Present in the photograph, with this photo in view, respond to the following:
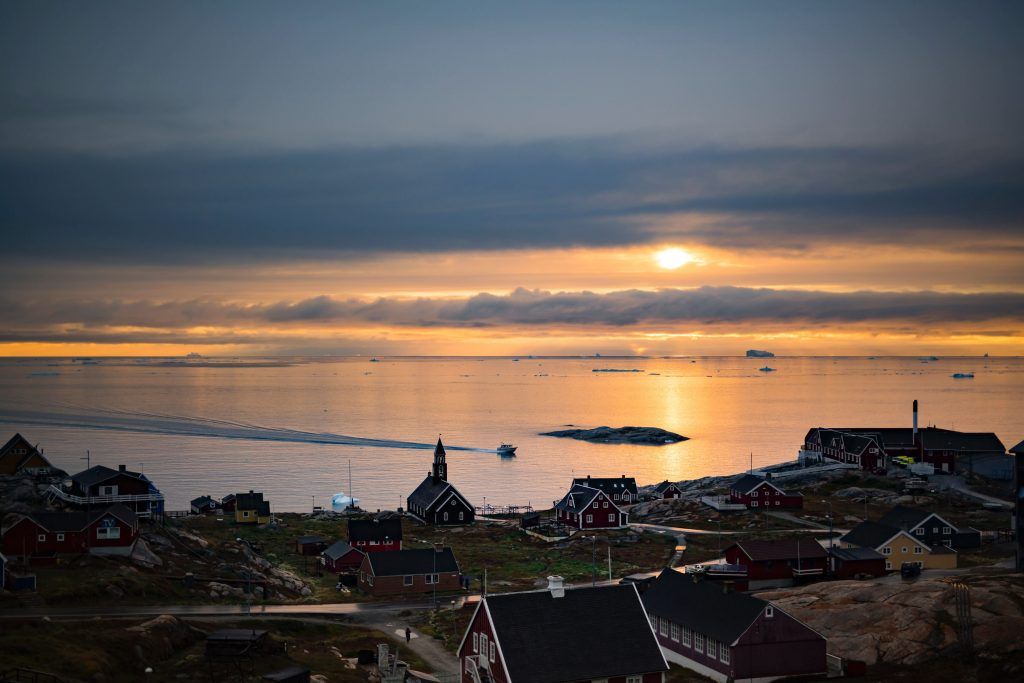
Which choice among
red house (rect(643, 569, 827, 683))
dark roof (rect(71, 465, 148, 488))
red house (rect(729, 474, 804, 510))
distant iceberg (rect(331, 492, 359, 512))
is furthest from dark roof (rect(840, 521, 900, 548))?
distant iceberg (rect(331, 492, 359, 512))

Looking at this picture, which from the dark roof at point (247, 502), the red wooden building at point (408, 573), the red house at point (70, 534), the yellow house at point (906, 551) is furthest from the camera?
the dark roof at point (247, 502)

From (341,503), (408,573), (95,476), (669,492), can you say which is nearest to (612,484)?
(669,492)

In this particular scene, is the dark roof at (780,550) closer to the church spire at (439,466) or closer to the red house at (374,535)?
the red house at (374,535)

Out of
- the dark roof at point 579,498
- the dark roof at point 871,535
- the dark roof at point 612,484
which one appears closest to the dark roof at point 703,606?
the dark roof at point 871,535

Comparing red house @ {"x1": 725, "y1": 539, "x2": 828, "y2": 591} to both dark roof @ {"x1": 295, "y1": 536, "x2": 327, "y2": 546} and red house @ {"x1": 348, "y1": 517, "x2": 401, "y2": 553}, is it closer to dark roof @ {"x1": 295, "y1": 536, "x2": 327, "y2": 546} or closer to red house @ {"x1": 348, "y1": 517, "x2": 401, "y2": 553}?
red house @ {"x1": 348, "y1": 517, "x2": 401, "y2": 553}

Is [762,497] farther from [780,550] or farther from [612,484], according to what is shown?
[780,550]

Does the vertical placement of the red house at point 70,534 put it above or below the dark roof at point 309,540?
above
